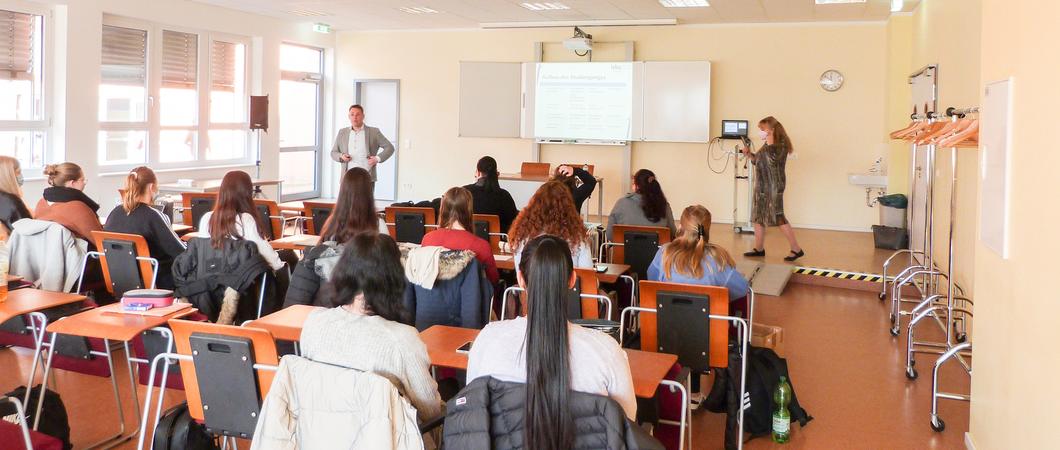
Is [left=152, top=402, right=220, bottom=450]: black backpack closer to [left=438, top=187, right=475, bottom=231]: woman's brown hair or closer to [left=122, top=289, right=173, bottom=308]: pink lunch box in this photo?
[left=122, top=289, right=173, bottom=308]: pink lunch box

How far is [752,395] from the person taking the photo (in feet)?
14.2

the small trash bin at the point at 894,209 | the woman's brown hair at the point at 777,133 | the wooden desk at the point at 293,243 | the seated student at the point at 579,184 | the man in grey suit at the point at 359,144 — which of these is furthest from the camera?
the small trash bin at the point at 894,209

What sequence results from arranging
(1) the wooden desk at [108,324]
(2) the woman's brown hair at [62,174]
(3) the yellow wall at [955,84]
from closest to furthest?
(1) the wooden desk at [108,324] < (2) the woman's brown hair at [62,174] < (3) the yellow wall at [955,84]

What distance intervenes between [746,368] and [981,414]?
103cm

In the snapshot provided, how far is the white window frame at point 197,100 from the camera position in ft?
35.8

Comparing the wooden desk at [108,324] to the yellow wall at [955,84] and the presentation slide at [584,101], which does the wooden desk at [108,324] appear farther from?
the presentation slide at [584,101]

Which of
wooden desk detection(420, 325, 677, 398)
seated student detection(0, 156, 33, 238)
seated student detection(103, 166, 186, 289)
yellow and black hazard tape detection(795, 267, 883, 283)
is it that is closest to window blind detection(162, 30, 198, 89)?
seated student detection(0, 156, 33, 238)

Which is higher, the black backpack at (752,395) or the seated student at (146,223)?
the seated student at (146,223)

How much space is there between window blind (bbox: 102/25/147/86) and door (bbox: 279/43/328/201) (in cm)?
263

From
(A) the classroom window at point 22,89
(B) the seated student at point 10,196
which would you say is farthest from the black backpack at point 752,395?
(A) the classroom window at point 22,89

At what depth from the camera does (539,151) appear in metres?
13.4

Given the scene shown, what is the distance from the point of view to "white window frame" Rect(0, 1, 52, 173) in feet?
31.4

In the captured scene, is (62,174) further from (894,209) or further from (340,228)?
(894,209)

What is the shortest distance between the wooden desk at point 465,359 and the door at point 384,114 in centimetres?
1102
